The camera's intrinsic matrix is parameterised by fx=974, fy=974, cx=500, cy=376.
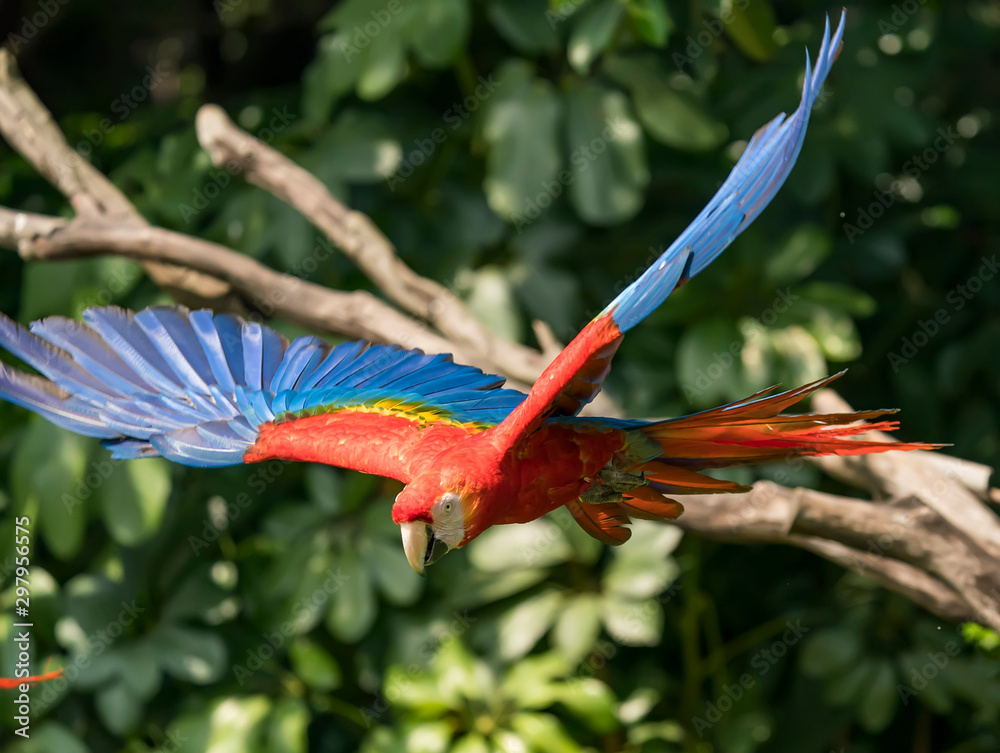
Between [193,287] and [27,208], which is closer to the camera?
[193,287]

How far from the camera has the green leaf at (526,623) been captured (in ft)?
5.91

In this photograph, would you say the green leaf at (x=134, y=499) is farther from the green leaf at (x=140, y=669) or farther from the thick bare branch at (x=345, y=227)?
the thick bare branch at (x=345, y=227)

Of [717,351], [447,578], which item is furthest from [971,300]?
[447,578]

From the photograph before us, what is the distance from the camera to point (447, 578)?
189 cm

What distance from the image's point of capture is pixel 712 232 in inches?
31.9

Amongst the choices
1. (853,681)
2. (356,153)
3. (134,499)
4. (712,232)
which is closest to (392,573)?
(134,499)

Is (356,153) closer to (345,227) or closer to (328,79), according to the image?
(328,79)

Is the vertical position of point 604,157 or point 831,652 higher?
point 604,157

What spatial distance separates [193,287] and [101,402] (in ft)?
1.55

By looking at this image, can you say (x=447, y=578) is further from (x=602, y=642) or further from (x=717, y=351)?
(x=717, y=351)

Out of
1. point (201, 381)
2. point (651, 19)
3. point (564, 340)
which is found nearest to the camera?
point (201, 381)

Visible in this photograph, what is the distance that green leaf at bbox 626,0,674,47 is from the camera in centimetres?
152

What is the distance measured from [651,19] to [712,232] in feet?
2.78

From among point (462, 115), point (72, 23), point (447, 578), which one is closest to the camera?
point (447, 578)
